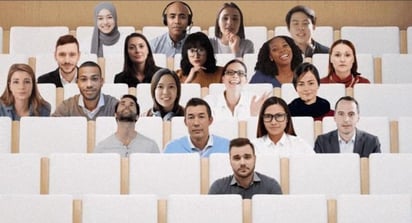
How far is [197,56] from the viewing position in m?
1.60

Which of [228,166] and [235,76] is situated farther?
[235,76]

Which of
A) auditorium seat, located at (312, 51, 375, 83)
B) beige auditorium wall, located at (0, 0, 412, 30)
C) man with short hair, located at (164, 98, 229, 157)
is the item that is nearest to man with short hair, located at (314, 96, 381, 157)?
man with short hair, located at (164, 98, 229, 157)

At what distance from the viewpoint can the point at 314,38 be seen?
68.8 inches

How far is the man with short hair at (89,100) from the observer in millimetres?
1506

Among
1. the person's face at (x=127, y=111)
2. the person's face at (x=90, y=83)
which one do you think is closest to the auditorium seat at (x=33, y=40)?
the person's face at (x=90, y=83)

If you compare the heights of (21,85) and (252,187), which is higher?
(21,85)

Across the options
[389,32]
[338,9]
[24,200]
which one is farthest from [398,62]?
[24,200]

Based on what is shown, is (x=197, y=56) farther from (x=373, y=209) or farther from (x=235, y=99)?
(x=373, y=209)

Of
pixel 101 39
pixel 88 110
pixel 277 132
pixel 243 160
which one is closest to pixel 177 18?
pixel 101 39

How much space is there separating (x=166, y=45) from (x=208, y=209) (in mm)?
515

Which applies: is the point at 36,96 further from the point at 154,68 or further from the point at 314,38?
the point at 314,38

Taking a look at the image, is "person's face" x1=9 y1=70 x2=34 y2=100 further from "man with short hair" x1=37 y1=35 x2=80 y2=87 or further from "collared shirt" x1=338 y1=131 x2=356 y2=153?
"collared shirt" x1=338 y1=131 x2=356 y2=153

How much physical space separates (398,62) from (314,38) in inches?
5.9

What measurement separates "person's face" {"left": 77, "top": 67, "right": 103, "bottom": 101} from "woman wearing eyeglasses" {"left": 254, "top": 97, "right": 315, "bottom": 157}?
227 mm
